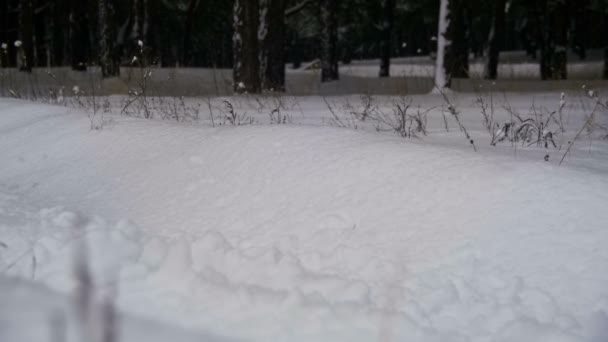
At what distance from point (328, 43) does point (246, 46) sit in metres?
6.47

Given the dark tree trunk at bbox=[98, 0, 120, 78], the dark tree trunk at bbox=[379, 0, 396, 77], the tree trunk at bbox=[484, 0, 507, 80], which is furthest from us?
the dark tree trunk at bbox=[379, 0, 396, 77]

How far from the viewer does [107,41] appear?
13906 mm

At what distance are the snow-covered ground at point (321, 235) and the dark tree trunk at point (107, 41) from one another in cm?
1025

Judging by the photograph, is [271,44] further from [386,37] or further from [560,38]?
[386,37]

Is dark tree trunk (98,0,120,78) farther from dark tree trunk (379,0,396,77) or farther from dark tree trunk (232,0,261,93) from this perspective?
dark tree trunk (379,0,396,77)

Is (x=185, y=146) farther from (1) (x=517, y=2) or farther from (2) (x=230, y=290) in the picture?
(1) (x=517, y=2)

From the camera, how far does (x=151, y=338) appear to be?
1803mm

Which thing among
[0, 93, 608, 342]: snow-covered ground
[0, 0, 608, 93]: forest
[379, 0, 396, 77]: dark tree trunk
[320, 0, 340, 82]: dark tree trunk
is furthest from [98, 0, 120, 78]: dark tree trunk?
[0, 93, 608, 342]: snow-covered ground

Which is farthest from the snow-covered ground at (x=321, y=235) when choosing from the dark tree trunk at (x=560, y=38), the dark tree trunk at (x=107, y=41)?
the dark tree trunk at (x=560, y=38)

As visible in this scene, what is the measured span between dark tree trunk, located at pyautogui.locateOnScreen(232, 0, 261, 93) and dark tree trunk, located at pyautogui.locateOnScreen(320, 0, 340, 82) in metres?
5.88

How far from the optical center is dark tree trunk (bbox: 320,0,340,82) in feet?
52.6

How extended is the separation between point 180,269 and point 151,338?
0.73m

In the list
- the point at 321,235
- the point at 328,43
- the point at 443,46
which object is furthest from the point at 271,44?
the point at 321,235

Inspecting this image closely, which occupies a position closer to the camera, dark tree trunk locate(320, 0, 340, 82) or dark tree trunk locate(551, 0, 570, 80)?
dark tree trunk locate(551, 0, 570, 80)
